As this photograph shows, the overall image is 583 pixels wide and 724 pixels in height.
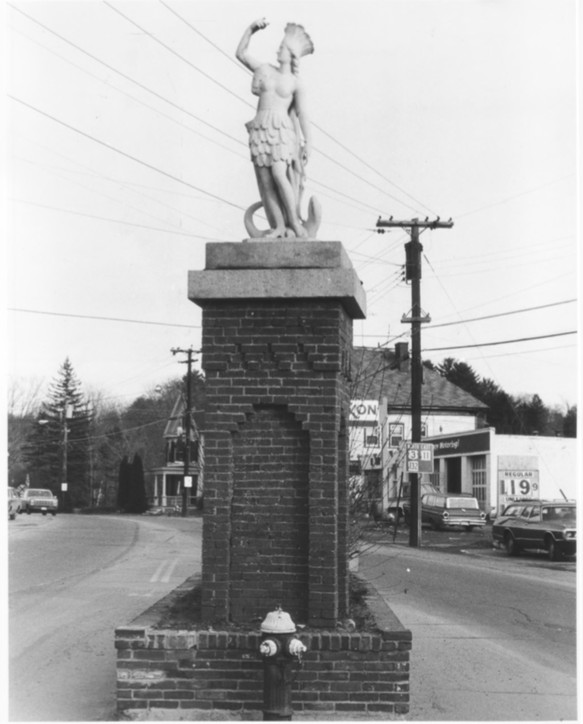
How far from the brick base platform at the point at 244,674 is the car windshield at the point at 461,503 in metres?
32.3

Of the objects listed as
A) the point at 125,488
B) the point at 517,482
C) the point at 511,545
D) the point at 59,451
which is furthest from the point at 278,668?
the point at 59,451

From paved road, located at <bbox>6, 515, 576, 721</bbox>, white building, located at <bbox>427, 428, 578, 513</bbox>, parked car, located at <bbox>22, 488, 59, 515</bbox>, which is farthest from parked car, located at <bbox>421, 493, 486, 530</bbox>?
parked car, located at <bbox>22, 488, 59, 515</bbox>

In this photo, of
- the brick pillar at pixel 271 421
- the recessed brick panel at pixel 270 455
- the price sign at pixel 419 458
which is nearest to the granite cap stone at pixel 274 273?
the brick pillar at pixel 271 421

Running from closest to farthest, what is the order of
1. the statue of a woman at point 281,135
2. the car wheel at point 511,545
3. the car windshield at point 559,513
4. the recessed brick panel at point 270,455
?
1. the recessed brick panel at point 270,455
2. the statue of a woman at point 281,135
3. the car windshield at point 559,513
4. the car wheel at point 511,545

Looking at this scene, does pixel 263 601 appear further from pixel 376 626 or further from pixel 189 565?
pixel 189 565

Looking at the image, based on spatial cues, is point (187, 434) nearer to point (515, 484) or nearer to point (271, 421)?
point (515, 484)

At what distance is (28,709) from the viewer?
7.88m

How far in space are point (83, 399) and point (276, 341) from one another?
279 feet

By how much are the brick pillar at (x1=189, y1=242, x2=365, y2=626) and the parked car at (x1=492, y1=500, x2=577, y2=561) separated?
1868cm

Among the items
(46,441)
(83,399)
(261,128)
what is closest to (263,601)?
(261,128)

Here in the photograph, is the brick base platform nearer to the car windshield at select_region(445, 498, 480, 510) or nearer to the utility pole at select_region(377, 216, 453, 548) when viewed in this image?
the utility pole at select_region(377, 216, 453, 548)

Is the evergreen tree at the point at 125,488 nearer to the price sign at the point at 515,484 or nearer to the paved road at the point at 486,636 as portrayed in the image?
the price sign at the point at 515,484

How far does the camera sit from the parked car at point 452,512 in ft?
125

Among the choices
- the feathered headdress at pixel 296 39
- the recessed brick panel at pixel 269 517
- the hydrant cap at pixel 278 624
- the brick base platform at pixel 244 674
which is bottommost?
the brick base platform at pixel 244 674
